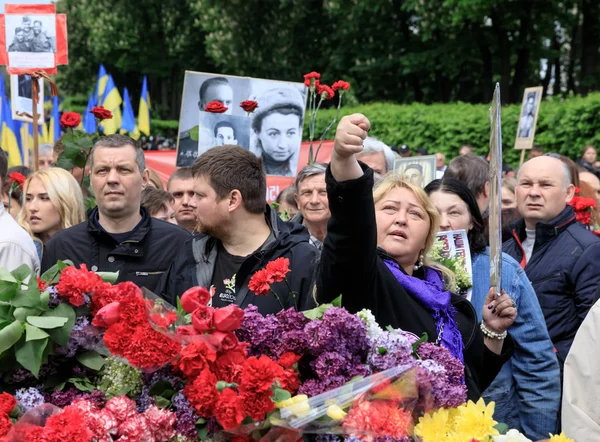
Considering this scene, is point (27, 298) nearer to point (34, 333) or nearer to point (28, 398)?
point (34, 333)

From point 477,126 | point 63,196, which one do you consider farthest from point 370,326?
point 477,126

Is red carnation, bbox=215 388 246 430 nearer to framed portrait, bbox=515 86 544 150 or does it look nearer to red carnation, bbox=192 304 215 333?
red carnation, bbox=192 304 215 333

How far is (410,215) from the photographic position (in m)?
3.61

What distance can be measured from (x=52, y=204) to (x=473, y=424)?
3.95 meters

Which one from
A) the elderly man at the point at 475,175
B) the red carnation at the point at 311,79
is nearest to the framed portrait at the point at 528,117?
the red carnation at the point at 311,79

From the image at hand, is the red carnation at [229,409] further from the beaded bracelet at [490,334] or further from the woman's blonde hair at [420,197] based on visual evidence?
the beaded bracelet at [490,334]

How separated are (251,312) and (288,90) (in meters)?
5.84

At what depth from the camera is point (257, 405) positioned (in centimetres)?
224

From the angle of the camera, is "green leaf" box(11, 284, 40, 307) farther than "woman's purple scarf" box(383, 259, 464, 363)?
No

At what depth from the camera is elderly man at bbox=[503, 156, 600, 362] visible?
5.02 meters

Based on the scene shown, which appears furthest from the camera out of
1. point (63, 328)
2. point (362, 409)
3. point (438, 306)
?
point (438, 306)

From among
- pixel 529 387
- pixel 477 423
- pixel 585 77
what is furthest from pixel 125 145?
pixel 585 77

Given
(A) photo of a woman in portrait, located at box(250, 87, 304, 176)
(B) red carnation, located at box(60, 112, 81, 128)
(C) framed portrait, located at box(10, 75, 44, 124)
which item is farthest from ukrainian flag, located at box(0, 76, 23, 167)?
(B) red carnation, located at box(60, 112, 81, 128)

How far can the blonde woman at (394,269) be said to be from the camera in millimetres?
2723
